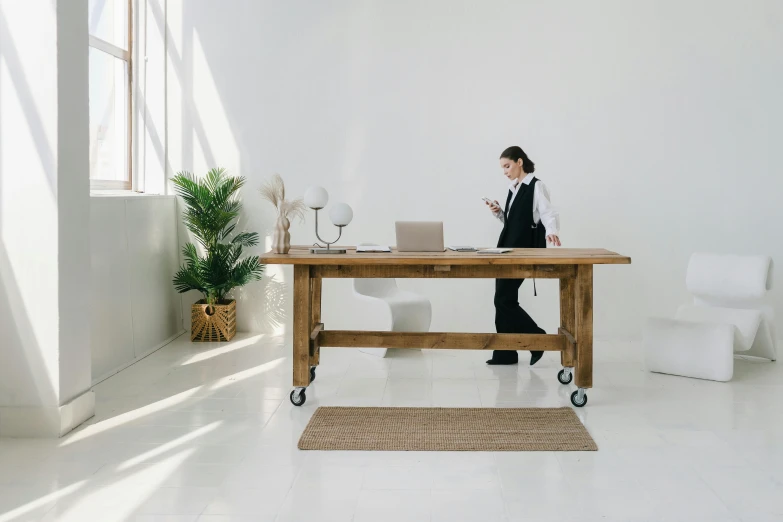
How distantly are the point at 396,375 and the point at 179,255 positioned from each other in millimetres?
2449

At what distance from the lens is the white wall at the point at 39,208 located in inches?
150

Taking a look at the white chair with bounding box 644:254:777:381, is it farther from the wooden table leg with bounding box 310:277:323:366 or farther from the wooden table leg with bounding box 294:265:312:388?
the wooden table leg with bounding box 294:265:312:388

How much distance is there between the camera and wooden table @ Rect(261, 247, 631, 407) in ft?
13.9

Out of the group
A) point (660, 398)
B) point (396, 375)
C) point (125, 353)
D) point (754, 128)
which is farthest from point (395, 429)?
point (754, 128)

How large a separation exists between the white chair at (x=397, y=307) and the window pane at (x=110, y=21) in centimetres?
269

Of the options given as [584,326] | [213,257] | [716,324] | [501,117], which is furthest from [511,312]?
[213,257]

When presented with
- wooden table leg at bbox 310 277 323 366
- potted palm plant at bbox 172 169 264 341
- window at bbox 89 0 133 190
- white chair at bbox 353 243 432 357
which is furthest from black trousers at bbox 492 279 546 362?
window at bbox 89 0 133 190

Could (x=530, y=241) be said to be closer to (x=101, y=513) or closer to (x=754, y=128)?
(x=754, y=128)

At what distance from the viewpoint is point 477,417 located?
4277mm

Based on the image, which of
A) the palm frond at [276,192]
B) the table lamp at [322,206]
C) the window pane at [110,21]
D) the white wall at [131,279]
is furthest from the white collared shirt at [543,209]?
the window pane at [110,21]

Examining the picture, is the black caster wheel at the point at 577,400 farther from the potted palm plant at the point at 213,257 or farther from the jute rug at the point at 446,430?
the potted palm plant at the point at 213,257

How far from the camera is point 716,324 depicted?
17.1 feet

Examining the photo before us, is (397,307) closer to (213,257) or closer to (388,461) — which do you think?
(213,257)

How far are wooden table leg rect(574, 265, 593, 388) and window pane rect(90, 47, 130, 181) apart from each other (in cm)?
359
